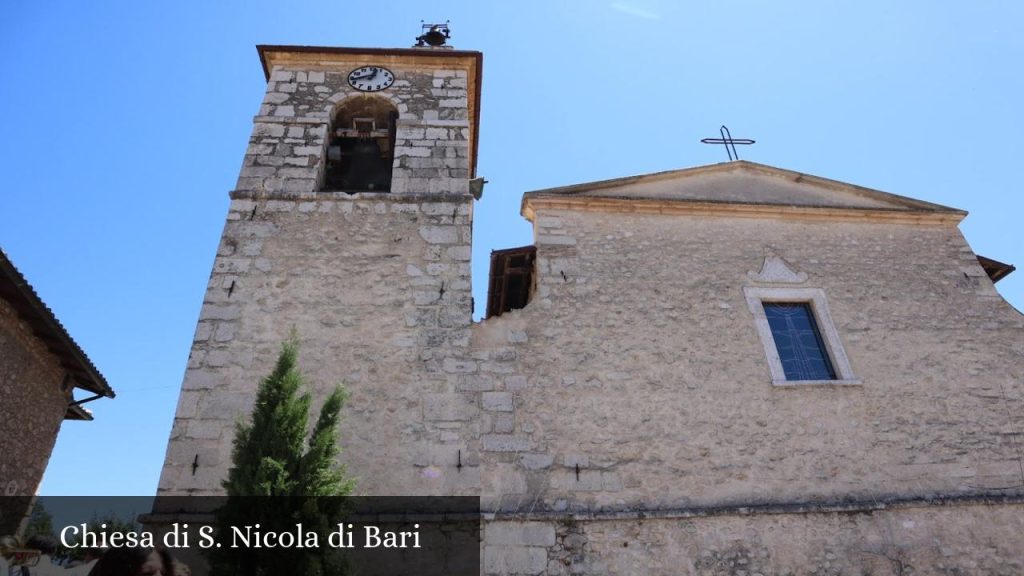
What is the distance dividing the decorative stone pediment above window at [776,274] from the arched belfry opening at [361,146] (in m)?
4.29

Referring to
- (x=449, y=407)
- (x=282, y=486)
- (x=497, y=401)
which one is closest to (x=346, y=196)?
(x=449, y=407)

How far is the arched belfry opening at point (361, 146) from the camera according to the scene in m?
7.93

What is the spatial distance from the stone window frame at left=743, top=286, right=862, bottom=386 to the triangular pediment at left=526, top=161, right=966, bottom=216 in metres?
1.26

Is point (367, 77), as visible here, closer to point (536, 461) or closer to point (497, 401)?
point (497, 401)

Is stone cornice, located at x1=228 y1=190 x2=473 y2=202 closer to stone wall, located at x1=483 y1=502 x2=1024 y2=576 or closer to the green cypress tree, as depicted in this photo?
the green cypress tree

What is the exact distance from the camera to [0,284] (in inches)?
283

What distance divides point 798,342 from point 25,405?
29.8 ft

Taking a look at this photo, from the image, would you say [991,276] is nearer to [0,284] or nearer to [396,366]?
[396,366]

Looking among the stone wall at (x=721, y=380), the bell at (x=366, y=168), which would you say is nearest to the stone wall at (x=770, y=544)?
the stone wall at (x=721, y=380)

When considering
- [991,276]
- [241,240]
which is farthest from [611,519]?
[991,276]

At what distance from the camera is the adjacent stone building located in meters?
7.57

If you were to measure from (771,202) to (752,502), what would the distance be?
3.87 m

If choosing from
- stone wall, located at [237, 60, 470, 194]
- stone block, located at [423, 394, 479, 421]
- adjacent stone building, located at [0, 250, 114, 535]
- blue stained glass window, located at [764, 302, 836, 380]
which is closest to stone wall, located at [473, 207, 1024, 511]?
stone block, located at [423, 394, 479, 421]

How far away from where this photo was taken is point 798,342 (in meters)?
6.79
